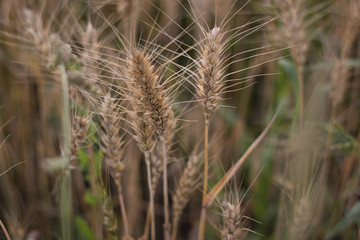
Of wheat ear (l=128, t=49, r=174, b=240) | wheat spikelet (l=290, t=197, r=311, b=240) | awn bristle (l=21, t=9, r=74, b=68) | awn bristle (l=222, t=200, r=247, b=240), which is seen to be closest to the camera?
wheat ear (l=128, t=49, r=174, b=240)

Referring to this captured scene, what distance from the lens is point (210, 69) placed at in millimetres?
832

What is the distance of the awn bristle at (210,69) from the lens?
0.81 metres

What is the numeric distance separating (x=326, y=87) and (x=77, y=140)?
45.4 inches

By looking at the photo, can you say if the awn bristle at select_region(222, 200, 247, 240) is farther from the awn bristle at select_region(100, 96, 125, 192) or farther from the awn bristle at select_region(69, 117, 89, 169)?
the awn bristle at select_region(69, 117, 89, 169)

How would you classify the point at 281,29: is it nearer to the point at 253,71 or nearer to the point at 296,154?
the point at 253,71

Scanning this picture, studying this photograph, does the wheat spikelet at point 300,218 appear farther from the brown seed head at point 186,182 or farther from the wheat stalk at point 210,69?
the wheat stalk at point 210,69

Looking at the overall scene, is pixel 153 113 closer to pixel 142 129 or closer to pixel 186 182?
pixel 142 129

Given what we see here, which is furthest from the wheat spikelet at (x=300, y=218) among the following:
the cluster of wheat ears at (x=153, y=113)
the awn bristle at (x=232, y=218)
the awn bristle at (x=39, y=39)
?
the awn bristle at (x=39, y=39)

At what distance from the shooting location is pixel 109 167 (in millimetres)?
1003

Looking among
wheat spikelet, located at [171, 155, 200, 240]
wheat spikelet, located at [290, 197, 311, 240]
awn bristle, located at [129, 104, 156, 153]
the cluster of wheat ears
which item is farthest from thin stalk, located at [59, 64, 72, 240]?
wheat spikelet, located at [290, 197, 311, 240]

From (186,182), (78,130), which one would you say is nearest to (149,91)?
(78,130)

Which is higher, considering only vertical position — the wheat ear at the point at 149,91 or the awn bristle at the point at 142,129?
the wheat ear at the point at 149,91

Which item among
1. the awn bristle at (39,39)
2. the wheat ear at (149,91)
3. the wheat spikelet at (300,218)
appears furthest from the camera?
the awn bristle at (39,39)

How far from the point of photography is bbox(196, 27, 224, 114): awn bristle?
81 cm
